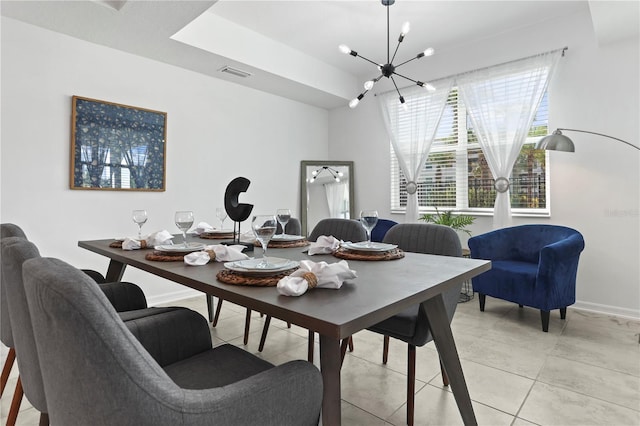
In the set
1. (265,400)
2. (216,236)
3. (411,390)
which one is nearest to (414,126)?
(216,236)

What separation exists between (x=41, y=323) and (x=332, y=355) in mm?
620

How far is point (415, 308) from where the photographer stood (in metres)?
1.58

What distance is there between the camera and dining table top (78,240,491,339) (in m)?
0.78

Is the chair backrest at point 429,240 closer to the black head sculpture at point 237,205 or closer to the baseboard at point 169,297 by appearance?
the black head sculpture at point 237,205

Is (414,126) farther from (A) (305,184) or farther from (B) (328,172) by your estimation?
(A) (305,184)

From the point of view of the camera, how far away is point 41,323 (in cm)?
64

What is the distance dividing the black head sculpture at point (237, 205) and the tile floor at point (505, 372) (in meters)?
1.01

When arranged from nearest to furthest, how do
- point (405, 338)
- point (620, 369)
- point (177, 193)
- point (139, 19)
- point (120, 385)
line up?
point (120, 385), point (405, 338), point (620, 369), point (139, 19), point (177, 193)

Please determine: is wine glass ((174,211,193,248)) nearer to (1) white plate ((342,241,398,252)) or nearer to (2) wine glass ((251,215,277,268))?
(2) wine glass ((251,215,277,268))

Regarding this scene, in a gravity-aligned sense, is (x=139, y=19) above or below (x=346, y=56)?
below

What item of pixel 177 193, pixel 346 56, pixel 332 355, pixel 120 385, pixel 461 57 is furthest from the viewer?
pixel 346 56

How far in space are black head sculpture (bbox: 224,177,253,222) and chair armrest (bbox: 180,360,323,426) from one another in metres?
1.07

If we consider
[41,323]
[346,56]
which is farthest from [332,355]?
[346,56]

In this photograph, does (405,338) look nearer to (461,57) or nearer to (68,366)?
(68,366)
